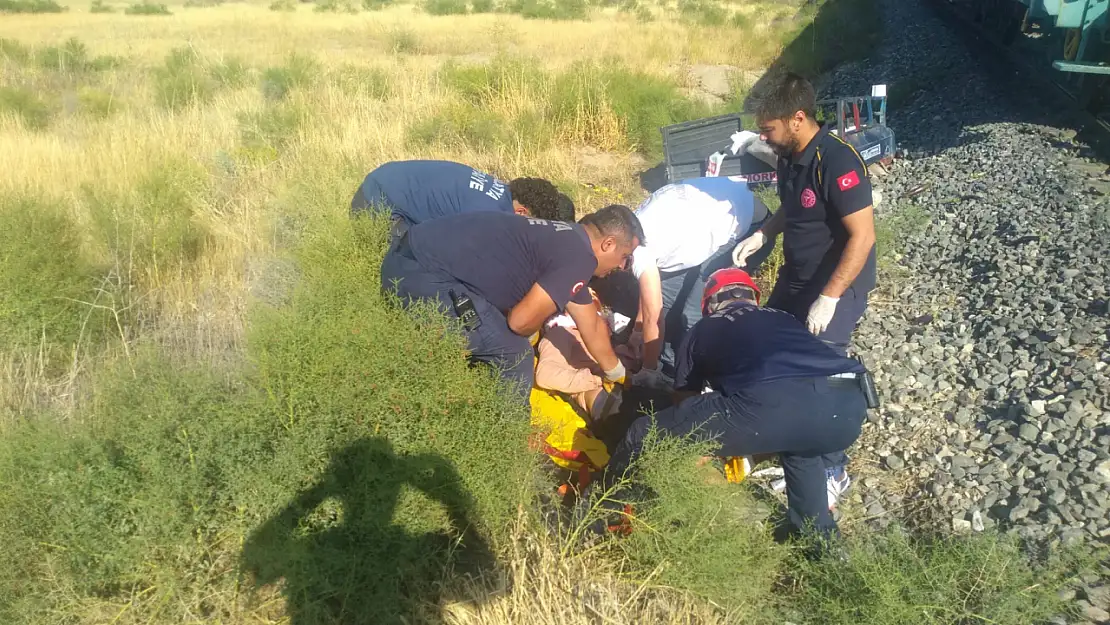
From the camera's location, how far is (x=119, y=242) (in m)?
4.54

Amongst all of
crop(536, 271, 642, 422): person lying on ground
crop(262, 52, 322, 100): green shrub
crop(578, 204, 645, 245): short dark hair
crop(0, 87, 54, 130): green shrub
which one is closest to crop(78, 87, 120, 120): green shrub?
crop(0, 87, 54, 130): green shrub

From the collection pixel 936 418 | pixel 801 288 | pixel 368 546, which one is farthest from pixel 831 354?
pixel 368 546

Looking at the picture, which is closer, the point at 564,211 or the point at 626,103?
the point at 564,211

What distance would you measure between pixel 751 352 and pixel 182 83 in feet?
33.1

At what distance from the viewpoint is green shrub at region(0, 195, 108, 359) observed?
11.4ft

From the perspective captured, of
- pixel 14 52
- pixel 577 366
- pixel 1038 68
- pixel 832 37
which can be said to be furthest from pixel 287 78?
pixel 832 37

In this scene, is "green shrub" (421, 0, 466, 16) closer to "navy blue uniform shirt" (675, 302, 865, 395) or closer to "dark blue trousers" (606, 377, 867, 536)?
"navy blue uniform shirt" (675, 302, 865, 395)

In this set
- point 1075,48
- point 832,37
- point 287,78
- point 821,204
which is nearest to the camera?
point 821,204

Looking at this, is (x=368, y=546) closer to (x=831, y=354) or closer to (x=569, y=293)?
(x=569, y=293)

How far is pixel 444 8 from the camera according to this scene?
31.6m

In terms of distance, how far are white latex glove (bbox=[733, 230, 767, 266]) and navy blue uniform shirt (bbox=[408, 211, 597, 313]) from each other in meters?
1.17

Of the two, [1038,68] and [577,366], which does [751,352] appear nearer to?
[577,366]

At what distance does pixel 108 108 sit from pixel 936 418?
999 cm

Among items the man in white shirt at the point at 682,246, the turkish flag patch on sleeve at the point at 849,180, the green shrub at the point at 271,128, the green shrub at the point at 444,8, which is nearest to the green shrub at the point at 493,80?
the green shrub at the point at 271,128
